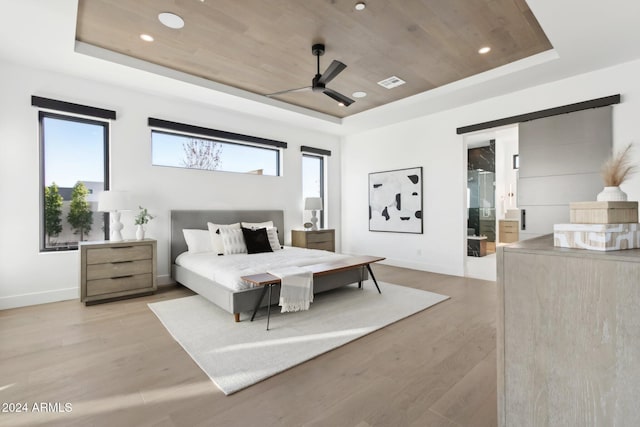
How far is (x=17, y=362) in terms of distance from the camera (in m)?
2.18

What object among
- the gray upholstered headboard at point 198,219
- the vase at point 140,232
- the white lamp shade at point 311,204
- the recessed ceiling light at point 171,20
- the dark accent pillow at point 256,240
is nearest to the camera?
the recessed ceiling light at point 171,20

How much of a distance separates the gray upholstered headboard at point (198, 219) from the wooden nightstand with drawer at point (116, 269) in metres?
0.53

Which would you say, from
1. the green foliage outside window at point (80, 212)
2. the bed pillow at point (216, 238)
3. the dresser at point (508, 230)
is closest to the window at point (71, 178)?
the green foliage outside window at point (80, 212)

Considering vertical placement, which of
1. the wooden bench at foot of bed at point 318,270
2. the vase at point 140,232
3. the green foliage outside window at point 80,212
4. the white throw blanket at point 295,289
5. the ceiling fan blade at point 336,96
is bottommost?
the white throw blanket at point 295,289

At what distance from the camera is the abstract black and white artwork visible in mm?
5469

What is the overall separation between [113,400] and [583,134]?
5.26 m

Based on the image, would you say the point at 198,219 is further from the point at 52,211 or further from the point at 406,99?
the point at 406,99

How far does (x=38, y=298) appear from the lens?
11.6ft

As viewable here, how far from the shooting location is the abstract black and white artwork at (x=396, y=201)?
547 cm

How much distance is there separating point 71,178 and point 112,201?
0.74m

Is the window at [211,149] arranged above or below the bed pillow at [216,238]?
above

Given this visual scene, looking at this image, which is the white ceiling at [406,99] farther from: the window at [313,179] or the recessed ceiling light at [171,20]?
the window at [313,179]

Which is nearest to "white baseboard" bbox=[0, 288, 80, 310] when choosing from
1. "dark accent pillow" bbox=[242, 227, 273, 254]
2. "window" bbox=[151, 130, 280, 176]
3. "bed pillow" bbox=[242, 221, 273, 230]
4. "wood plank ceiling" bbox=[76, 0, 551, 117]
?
"window" bbox=[151, 130, 280, 176]

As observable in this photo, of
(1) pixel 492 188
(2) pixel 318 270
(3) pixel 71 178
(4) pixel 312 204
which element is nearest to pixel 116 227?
(3) pixel 71 178
